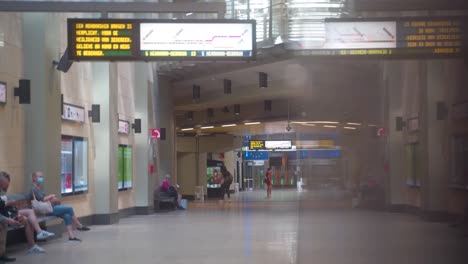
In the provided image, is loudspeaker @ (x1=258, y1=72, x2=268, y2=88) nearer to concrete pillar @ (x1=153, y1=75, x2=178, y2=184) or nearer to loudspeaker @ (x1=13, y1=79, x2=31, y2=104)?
concrete pillar @ (x1=153, y1=75, x2=178, y2=184)

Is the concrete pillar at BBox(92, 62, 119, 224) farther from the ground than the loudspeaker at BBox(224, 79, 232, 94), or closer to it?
closer to it

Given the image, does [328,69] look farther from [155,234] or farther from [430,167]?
[155,234]

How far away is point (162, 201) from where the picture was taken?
22938 millimetres

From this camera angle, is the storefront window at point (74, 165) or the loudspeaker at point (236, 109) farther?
the loudspeaker at point (236, 109)

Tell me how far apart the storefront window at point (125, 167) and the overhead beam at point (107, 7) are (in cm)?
843

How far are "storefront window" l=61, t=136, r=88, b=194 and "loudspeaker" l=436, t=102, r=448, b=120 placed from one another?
13.1 meters

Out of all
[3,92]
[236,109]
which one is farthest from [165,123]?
[3,92]

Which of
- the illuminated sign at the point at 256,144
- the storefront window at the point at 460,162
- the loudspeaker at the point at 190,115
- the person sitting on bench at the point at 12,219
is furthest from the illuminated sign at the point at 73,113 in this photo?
the illuminated sign at the point at 256,144

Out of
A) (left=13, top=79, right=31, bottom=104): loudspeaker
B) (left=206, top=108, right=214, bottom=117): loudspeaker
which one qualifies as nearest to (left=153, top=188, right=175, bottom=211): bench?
(left=206, top=108, right=214, bottom=117): loudspeaker

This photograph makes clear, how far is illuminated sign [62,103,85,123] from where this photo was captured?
14.1 meters

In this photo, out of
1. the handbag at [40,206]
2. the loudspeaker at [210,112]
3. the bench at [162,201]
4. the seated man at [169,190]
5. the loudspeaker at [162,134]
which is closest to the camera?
the handbag at [40,206]

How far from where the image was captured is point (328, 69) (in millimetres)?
1985

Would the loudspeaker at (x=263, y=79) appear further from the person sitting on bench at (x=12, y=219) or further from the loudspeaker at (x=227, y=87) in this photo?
→ the person sitting on bench at (x=12, y=219)

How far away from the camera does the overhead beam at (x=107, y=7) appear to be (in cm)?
977
